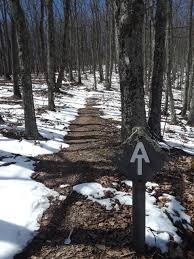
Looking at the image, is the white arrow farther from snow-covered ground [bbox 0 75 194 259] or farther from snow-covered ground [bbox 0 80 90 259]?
snow-covered ground [bbox 0 80 90 259]

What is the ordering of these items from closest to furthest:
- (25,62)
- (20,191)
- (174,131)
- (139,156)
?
(139,156) < (20,191) < (25,62) < (174,131)

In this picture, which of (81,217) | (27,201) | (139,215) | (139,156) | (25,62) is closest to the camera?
(139,156)

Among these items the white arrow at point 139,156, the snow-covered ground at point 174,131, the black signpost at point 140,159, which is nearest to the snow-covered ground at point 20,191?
the black signpost at point 140,159

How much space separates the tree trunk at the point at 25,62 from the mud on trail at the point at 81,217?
1.62m

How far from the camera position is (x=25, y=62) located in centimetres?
833

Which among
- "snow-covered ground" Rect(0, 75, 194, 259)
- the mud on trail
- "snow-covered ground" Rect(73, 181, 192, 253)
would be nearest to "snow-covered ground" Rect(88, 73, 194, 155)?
the mud on trail

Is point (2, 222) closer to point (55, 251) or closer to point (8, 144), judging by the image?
point (55, 251)

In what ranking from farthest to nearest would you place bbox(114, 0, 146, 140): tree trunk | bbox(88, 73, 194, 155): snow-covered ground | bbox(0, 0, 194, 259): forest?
bbox(88, 73, 194, 155): snow-covered ground, bbox(114, 0, 146, 140): tree trunk, bbox(0, 0, 194, 259): forest

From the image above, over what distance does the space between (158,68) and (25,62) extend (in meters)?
3.47

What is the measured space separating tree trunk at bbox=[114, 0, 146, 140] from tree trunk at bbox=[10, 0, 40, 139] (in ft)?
11.1

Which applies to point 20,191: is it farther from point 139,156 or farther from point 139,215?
point 139,156

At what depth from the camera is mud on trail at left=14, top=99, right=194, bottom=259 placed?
12.7 ft

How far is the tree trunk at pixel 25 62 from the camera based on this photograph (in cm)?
798

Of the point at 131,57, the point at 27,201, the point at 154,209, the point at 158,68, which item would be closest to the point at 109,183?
the point at 154,209
